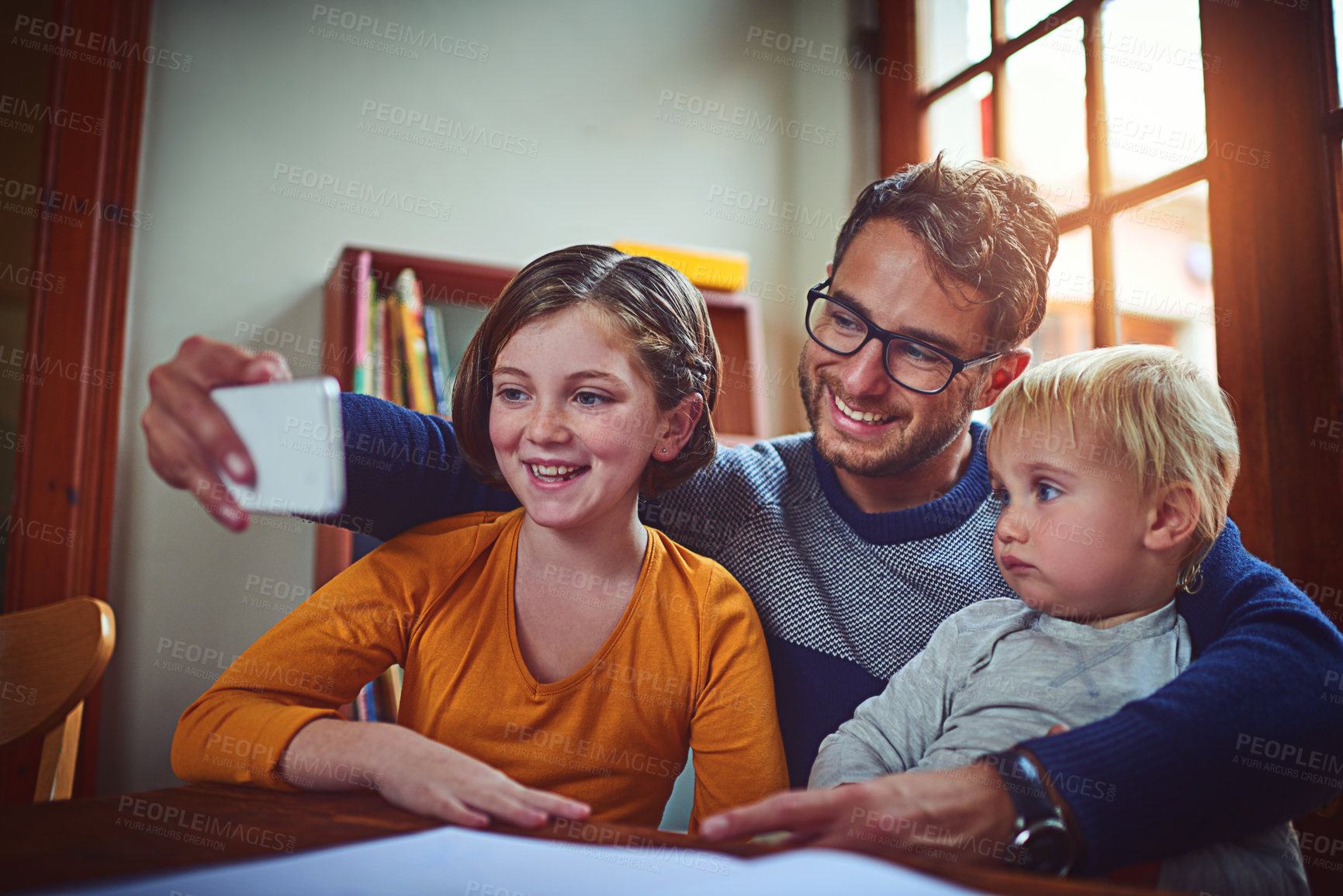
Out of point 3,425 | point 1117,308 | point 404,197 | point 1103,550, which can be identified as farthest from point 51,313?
point 1117,308

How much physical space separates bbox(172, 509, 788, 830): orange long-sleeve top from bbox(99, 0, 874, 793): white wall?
1.20 meters

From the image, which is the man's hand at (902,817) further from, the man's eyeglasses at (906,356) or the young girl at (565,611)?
the man's eyeglasses at (906,356)

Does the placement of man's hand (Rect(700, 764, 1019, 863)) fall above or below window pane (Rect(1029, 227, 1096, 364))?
below

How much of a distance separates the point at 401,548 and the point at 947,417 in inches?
23.7

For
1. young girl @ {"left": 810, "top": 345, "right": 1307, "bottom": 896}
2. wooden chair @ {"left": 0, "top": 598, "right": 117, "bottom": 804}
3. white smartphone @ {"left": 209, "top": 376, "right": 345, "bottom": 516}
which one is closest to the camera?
white smartphone @ {"left": 209, "top": 376, "right": 345, "bottom": 516}

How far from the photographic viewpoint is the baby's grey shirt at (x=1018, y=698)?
0.64 meters

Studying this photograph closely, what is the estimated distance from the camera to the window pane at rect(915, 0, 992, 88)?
1.97 metres

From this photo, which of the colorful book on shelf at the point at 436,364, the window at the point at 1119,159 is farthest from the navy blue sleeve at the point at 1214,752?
the colorful book on shelf at the point at 436,364

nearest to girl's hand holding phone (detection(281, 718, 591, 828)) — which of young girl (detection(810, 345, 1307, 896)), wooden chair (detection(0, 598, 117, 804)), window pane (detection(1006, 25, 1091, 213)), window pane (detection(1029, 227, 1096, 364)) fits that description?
young girl (detection(810, 345, 1307, 896))

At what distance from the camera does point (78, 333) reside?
173cm

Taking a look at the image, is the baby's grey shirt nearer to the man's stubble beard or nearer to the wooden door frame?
the man's stubble beard

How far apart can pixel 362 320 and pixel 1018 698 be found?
146cm

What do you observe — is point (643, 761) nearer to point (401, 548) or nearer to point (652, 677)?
point (652, 677)

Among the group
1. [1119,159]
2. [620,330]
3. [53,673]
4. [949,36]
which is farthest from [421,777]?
[949,36]
